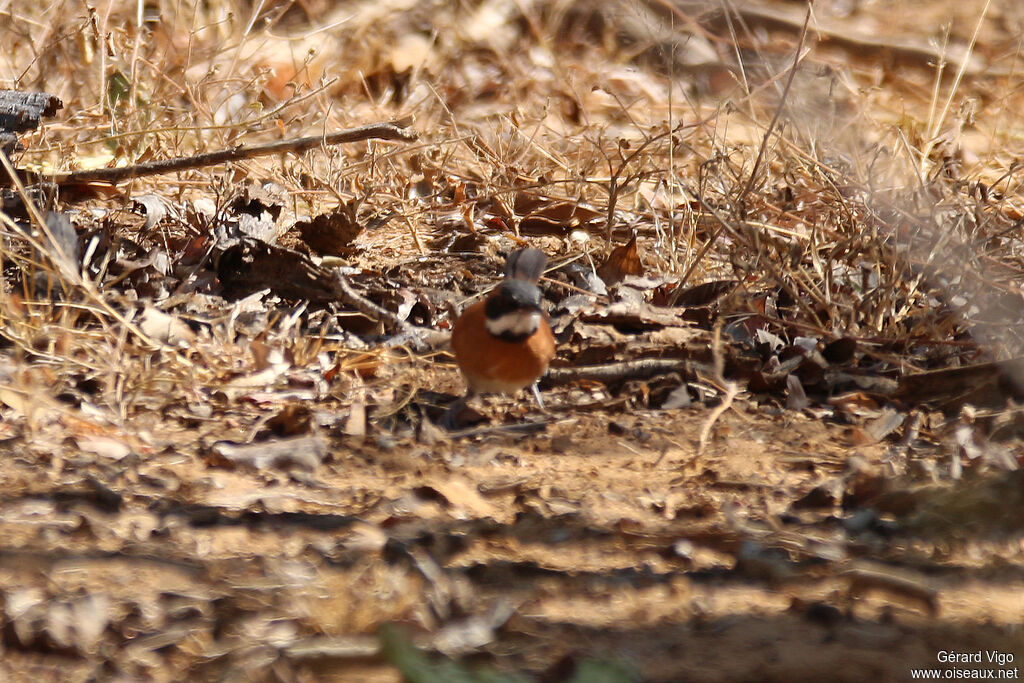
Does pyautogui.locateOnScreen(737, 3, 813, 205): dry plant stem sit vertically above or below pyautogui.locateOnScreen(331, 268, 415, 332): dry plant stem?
above

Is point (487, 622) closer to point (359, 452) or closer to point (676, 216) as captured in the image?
point (359, 452)

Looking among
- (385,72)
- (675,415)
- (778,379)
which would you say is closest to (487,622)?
(675,415)

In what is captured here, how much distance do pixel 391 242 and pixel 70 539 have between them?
2.73 meters

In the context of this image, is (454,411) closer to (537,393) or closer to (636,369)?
(537,393)

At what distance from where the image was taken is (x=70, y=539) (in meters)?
2.41

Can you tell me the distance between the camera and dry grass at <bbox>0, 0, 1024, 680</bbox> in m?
2.36

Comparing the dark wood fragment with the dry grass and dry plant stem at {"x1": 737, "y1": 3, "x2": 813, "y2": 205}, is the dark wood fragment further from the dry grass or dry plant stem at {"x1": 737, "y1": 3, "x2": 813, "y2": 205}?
dry plant stem at {"x1": 737, "y1": 3, "x2": 813, "y2": 205}

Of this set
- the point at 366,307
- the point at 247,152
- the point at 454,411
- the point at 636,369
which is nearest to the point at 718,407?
the point at 636,369

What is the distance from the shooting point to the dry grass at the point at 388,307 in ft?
7.73

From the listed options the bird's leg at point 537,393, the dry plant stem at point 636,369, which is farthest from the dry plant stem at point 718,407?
the bird's leg at point 537,393

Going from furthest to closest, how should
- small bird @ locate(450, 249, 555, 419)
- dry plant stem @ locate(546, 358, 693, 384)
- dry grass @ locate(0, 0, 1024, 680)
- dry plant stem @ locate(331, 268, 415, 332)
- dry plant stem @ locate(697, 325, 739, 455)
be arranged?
dry plant stem @ locate(331, 268, 415, 332), dry plant stem @ locate(546, 358, 693, 384), small bird @ locate(450, 249, 555, 419), dry plant stem @ locate(697, 325, 739, 455), dry grass @ locate(0, 0, 1024, 680)

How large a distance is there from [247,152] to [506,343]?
130cm

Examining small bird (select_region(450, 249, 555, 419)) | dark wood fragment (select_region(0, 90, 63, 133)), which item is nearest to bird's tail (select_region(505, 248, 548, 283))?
small bird (select_region(450, 249, 555, 419))

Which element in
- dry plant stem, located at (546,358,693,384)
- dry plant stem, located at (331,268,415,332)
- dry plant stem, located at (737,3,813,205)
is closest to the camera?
dry plant stem, located at (737,3,813,205)
